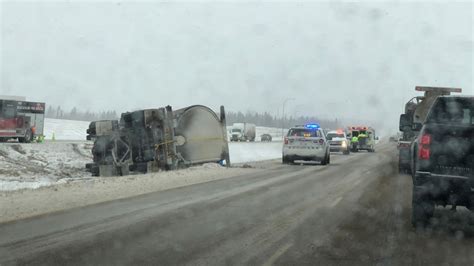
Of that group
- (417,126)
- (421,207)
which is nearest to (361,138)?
(417,126)

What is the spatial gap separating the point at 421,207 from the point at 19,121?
3553cm

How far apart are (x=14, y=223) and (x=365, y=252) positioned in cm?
574

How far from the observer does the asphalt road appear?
6.23 meters

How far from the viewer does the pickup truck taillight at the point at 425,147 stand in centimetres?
750

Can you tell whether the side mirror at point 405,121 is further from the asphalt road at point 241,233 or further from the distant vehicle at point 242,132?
the distant vehicle at point 242,132

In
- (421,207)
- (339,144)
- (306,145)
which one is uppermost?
(306,145)

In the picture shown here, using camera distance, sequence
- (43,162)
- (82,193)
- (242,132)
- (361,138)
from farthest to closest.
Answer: (242,132), (361,138), (43,162), (82,193)

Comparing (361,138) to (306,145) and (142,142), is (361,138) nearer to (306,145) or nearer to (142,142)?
(306,145)

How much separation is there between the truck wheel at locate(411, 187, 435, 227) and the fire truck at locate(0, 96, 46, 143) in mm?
34702

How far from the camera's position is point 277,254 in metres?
6.39

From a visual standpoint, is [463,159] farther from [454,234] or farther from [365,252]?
[365,252]

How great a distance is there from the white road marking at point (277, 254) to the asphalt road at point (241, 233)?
0.01m

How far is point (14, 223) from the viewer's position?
28.0 ft

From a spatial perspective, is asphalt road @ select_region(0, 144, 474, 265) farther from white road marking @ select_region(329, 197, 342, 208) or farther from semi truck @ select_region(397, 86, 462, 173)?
semi truck @ select_region(397, 86, 462, 173)
